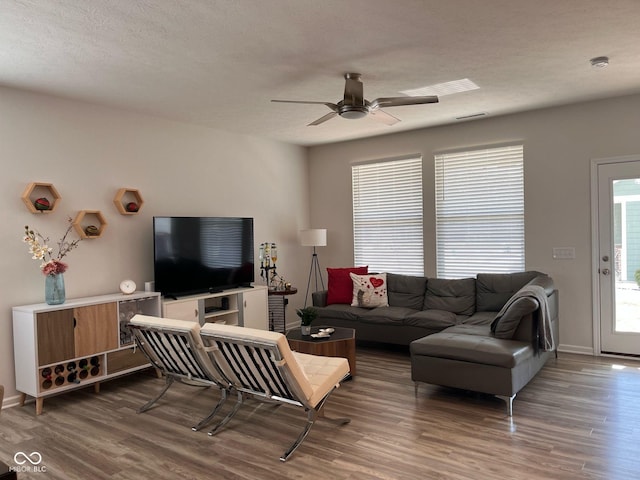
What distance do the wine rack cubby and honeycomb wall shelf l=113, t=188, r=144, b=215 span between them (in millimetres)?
1533

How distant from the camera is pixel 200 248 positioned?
540 cm

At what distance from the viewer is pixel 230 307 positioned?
5.76 meters

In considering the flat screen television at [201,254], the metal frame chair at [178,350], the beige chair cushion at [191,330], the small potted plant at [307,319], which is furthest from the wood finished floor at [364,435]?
the flat screen television at [201,254]

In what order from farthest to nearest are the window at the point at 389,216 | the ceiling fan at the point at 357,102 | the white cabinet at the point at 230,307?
1. the window at the point at 389,216
2. the white cabinet at the point at 230,307
3. the ceiling fan at the point at 357,102

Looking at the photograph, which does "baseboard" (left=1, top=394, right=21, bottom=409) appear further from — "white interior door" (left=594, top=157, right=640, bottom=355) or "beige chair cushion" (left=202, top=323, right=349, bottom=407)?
"white interior door" (left=594, top=157, right=640, bottom=355)

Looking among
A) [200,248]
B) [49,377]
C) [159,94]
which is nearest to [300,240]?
[200,248]

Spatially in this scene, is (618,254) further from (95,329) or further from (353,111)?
(95,329)

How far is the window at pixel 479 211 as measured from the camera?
575 cm

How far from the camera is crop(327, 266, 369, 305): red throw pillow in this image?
6195 mm

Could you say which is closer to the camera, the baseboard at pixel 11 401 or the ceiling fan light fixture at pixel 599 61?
the ceiling fan light fixture at pixel 599 61

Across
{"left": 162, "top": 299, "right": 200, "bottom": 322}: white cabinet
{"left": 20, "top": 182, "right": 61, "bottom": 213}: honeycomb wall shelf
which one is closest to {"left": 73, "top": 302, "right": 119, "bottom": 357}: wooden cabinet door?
{"left": 162, "top": 299, "right": 200, "bottom": 322}: white cabinet

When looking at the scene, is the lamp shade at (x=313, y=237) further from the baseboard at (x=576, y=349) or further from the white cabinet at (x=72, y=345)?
the baseboard at (x=576, y=349)

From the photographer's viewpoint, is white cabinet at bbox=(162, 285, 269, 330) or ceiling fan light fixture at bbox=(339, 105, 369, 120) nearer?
ceiling fan light fixture at bbox=(339, 105, 369, 120)

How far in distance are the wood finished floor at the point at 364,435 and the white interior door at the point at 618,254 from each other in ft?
2.37
